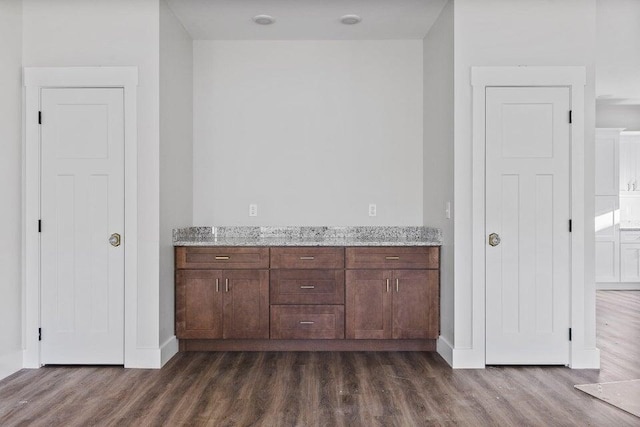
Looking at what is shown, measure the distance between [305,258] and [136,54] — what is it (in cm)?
194

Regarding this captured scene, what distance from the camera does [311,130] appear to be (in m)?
4.43

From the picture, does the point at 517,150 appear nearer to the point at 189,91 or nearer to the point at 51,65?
the point at 189,91

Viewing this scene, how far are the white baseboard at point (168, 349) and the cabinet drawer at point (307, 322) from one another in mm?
763

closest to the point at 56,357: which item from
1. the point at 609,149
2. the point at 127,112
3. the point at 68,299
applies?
the point at 68,299

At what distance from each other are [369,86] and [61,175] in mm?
2624

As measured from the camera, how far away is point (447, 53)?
366cm

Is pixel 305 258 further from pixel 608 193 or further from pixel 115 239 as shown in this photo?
pixel 608 193

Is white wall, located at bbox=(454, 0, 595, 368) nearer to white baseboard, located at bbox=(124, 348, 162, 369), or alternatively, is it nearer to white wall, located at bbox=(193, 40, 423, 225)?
white wall, located at bbox=(193, 40, 423, 225)

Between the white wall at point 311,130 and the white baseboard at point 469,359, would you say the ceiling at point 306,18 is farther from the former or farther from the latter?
the white baseboard at point 469,359

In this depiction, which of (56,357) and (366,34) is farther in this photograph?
(366,34)

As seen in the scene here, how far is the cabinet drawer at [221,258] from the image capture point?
12.6ft

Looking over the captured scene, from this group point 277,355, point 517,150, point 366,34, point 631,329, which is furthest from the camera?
point 631,329

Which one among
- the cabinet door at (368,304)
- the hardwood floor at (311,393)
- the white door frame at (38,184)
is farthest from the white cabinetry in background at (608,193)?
the white door frame at (38,184)

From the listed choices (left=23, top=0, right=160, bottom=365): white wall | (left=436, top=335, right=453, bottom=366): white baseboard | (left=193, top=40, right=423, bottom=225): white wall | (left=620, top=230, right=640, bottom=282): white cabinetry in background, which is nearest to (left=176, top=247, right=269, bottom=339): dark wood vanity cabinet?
(left=23, top=0, right=160, bottom=365): white wall
